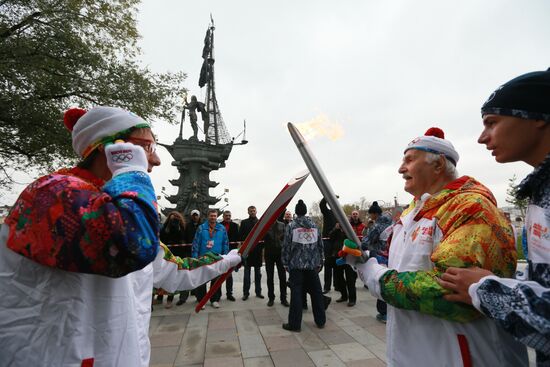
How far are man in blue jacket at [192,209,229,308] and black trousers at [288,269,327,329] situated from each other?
7.05 feet

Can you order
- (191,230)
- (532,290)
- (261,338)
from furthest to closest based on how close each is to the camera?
(191,230) < (261,338) < (532,290)

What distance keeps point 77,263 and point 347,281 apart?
6.83 m

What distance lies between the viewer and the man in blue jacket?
713 cm

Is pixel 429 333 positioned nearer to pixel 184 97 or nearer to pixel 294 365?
pixel 294 365

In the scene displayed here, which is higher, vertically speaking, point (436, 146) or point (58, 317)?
point (436, 146)

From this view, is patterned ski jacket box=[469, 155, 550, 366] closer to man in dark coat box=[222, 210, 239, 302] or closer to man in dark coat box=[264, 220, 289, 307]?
man in dark coat box=[264, 220, 289, 307]

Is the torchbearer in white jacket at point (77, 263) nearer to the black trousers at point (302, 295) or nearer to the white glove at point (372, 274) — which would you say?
the white glove at point (372, 274)

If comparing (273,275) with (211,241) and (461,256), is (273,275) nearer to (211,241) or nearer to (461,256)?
(211,241)

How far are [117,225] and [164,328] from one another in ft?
17.4

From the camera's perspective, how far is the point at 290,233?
6.25 m

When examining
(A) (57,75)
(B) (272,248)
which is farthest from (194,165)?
(B) (272,248)

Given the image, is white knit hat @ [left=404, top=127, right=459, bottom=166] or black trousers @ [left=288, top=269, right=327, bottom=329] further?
black trousers @ [left=288, top=269, right=327, bottom=329]

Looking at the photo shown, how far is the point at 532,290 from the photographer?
107 centimetres

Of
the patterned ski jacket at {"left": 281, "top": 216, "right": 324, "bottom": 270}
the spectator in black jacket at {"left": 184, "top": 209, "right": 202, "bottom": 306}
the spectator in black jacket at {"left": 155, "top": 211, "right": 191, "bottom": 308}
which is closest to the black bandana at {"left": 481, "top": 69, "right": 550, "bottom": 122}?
the patterned ski jacket at {"left": 281, "top": 216, "right": 324, "bottom": 270}
